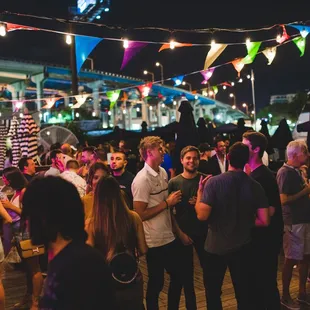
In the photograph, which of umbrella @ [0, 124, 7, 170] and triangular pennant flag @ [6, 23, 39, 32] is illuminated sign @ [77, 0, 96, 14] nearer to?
umbrella @ [0, 124, 7, 170]

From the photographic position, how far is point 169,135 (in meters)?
16.4

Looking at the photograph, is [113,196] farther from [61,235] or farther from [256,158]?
[256,158]

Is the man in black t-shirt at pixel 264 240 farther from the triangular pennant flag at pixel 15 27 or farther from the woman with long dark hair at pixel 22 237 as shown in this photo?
the triangular pennant flag at pixel 15 27

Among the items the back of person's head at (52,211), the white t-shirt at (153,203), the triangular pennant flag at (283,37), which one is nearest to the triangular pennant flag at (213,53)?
the triangular pennant flag at (283,37)

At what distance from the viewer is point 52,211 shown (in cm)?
183

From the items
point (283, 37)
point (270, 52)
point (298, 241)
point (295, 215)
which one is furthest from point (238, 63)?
point (298, 241)

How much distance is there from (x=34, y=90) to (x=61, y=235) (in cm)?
5263

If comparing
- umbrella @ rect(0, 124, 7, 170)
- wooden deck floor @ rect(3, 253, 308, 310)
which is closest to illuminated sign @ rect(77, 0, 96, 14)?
umbrella @ rect(0, 124, 7, 170)

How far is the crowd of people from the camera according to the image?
1850 mm

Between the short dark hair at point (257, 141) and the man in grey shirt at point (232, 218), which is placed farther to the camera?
the short dark hair at point (257, 141)

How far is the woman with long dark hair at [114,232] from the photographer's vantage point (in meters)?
2.84

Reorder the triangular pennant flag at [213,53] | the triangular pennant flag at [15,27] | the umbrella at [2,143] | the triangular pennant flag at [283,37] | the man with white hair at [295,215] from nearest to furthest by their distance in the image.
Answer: the man with white hair at [295,215]
the triangular pennant flag at [15,27]
the triangular pennant flag at [283,37]
the triangular pennant flag at [213,53]
the umbrella at [2,143]

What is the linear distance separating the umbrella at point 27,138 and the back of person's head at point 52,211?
9098mm

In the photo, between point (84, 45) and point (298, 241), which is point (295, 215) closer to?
point (298, 241)
